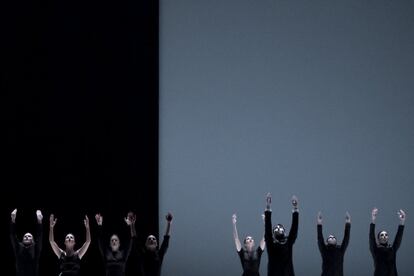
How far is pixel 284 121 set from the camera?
8.04 metres

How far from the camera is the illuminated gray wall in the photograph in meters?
7.89

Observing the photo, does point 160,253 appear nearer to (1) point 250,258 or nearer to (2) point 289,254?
(1) point 250,258
